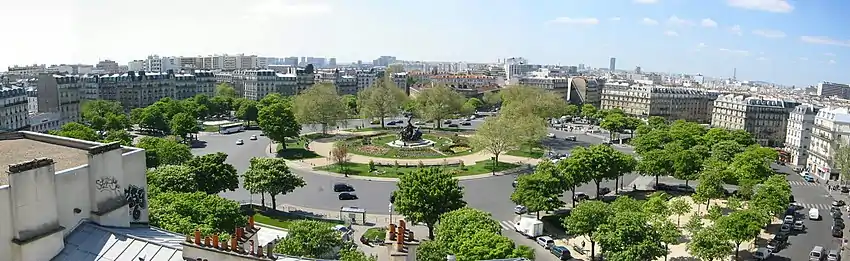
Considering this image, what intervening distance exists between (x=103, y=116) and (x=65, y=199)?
95542mm

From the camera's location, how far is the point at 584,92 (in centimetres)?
16338

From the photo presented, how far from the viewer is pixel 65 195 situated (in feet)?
57.4

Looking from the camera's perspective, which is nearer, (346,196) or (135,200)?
(135,200)

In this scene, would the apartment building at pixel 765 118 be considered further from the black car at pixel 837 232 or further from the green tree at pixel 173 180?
the green tree at pixel 173 180

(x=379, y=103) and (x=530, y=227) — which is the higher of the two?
(x=379, y=103)

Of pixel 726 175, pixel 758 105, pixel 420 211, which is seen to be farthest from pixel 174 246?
pixel 758 105

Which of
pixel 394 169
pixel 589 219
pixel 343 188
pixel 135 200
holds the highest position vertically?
pixel 135 200

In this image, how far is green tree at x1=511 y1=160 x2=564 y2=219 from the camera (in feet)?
156

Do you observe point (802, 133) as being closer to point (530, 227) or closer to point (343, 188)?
point (530, 227)

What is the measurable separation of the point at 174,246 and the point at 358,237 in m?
28.6

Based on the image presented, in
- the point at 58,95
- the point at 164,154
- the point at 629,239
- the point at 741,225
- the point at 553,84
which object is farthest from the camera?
the point at 553,84

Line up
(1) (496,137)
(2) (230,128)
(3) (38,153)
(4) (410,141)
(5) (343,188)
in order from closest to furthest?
(3) (38,153)
(5) (343,188)
(1) (496,137)
(4) (410,141)
(2) (230,128)

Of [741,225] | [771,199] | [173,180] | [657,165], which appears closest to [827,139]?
[657,165]

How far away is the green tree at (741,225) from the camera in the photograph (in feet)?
133
